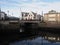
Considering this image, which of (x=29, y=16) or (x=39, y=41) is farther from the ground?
(x=29, y=16)

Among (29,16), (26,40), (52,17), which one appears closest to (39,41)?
(26,40)

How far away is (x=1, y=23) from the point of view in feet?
215

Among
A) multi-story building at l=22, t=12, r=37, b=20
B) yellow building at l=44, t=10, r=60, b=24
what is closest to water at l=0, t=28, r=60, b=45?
yellow building at l=44, t=10, r=60, b=24

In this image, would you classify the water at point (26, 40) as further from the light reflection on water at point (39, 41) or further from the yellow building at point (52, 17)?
the yellow building at point (52, 17)

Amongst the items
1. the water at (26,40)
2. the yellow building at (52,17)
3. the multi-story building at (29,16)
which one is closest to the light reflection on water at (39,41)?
the water at (26,40)

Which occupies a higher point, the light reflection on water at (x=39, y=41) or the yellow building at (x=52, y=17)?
the yellow building at (x=52, y=17)

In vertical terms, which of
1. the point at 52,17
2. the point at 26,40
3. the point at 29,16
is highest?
the point at 29,16

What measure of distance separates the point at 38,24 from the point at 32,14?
50.7m

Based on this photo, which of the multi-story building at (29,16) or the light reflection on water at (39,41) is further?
the multi-story building at (29,16)

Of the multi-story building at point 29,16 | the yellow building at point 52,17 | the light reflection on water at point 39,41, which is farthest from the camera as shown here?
the multi-story building at point 29,16

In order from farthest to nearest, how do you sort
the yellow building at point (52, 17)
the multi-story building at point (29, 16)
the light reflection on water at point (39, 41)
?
the multi-story building at point (29, 16) < the yellow building at point (52, 17) < the light reflection on water at point (39, 41)

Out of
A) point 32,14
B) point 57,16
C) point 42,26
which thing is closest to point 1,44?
point 42,26

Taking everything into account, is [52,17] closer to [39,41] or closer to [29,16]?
[29,16]

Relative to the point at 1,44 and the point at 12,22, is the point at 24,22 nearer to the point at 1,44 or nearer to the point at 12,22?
the point at 12,22
